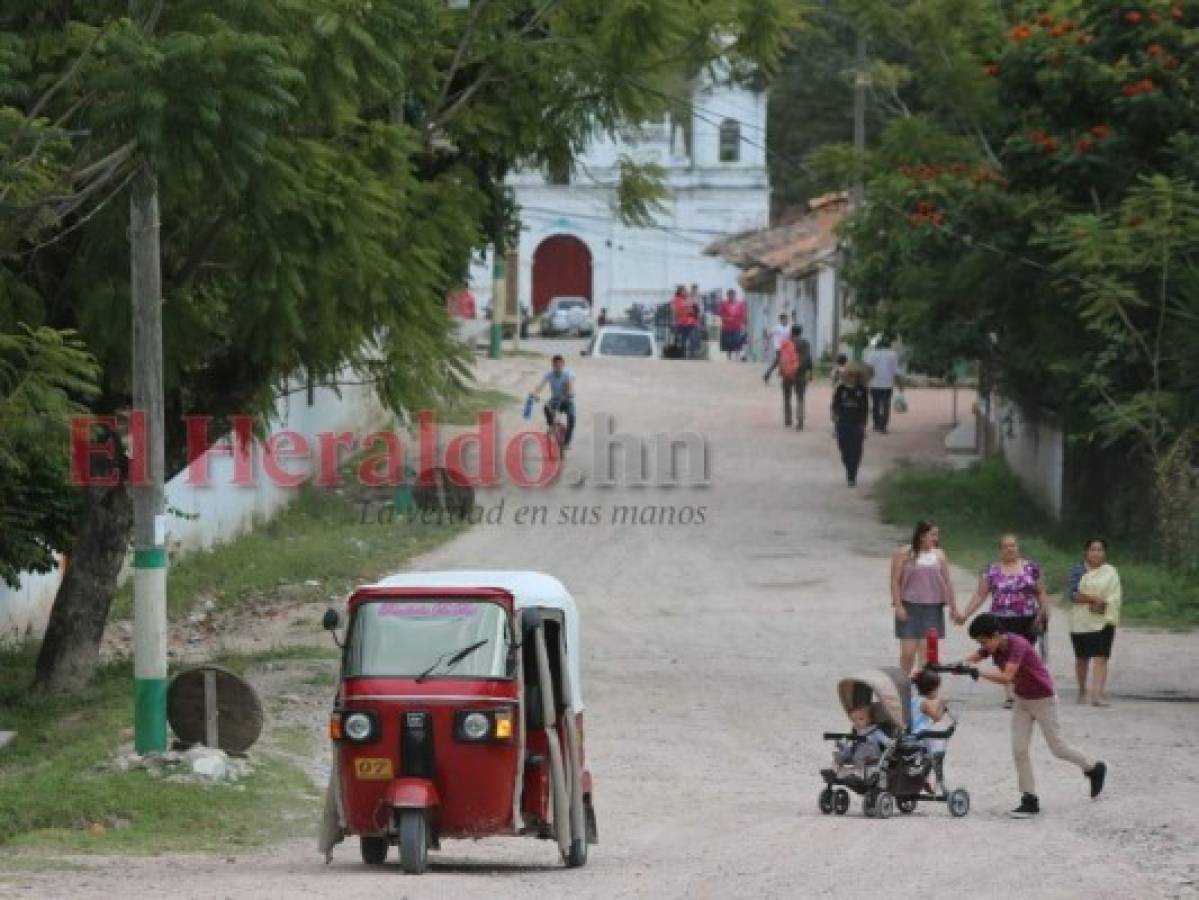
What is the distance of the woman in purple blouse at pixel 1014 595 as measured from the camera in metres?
21.3

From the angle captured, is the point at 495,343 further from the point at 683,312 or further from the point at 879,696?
the point at 879,696

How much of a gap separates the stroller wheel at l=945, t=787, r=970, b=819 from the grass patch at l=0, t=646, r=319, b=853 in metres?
4.55

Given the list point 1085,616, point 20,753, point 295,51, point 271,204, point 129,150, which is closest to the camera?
point 129,150

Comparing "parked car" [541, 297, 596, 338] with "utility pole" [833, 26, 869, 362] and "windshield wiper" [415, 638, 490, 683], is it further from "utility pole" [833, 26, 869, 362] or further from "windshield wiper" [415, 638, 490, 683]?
"windshield wiper" [415, 638, 490, 683]

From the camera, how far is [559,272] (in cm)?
8944

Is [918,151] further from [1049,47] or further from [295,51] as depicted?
[295,51]

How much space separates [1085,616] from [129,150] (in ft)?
34.7

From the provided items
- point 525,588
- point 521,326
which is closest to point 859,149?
point 525,588

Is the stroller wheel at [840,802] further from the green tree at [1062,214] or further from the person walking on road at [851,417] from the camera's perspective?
the person walking on road at [851,417]

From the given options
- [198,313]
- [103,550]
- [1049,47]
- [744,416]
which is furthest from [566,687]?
[744,416]

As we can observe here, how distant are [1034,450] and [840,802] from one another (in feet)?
72.2

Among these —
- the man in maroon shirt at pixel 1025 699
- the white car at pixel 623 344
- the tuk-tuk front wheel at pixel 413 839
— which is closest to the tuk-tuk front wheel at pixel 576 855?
the tuk-tuk front wheel at pixel 413 839

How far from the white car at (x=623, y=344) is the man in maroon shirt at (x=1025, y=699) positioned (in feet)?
151

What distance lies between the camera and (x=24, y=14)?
1758 cm
